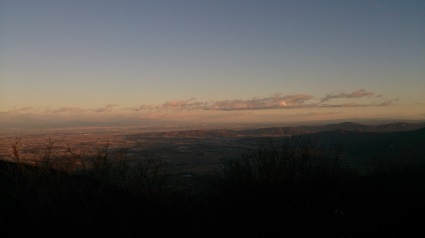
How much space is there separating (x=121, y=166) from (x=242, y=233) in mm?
9521

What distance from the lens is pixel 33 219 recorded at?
37.5 ft

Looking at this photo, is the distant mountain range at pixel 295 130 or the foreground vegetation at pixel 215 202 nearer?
the foreground vegetation at pixel 215 202

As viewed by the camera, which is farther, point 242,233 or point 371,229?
point 242,233

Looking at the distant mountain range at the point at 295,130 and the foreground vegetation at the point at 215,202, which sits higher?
the distant mountain range at the point at 295,130

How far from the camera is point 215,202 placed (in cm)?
1845

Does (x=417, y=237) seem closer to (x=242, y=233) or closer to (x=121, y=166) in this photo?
(x=242, y=233)

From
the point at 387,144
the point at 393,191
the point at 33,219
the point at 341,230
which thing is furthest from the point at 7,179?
the point at 387,144

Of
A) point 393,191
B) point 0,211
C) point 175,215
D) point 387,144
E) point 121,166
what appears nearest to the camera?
point 0,211

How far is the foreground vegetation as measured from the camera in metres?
11.9

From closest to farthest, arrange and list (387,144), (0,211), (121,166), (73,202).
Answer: (0,211)
(73,202)
(121,166)
(387,144)

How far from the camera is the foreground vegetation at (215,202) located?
470 inches

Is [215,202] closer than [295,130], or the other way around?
[215,202]

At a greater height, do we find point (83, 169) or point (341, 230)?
point (83, 169)

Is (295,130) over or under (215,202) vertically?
over
